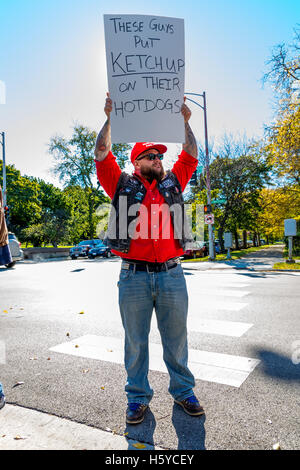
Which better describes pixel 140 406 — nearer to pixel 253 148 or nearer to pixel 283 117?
pixel 283 117

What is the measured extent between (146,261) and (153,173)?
721 millimetres

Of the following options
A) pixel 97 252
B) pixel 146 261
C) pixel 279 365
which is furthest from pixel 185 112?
pixel 97 252

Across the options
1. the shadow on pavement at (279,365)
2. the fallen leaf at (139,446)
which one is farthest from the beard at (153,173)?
the shadow on pavement at (279,365)

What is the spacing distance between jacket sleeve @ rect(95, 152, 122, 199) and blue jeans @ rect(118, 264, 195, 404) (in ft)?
2.31

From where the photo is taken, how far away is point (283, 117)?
1791 cm

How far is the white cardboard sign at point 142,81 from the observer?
2844mm

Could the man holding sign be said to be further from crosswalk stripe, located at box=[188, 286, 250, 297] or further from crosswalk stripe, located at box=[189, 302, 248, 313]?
crosswalk stripe, located at box=[188, 286, 250, 297]

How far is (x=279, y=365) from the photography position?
141 inches

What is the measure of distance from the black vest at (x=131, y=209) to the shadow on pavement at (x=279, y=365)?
1720 millimetres

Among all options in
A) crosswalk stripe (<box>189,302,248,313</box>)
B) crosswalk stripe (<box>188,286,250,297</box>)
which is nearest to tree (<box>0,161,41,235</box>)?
crosswalk stripe (<box>188,286,250,297</box>)

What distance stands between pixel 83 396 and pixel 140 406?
0.64 metres

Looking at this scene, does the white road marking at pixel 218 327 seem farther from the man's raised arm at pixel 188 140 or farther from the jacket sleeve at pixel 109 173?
the jacket sleeve at pixel 109 173

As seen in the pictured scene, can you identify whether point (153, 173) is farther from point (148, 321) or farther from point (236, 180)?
point (236, 180)
